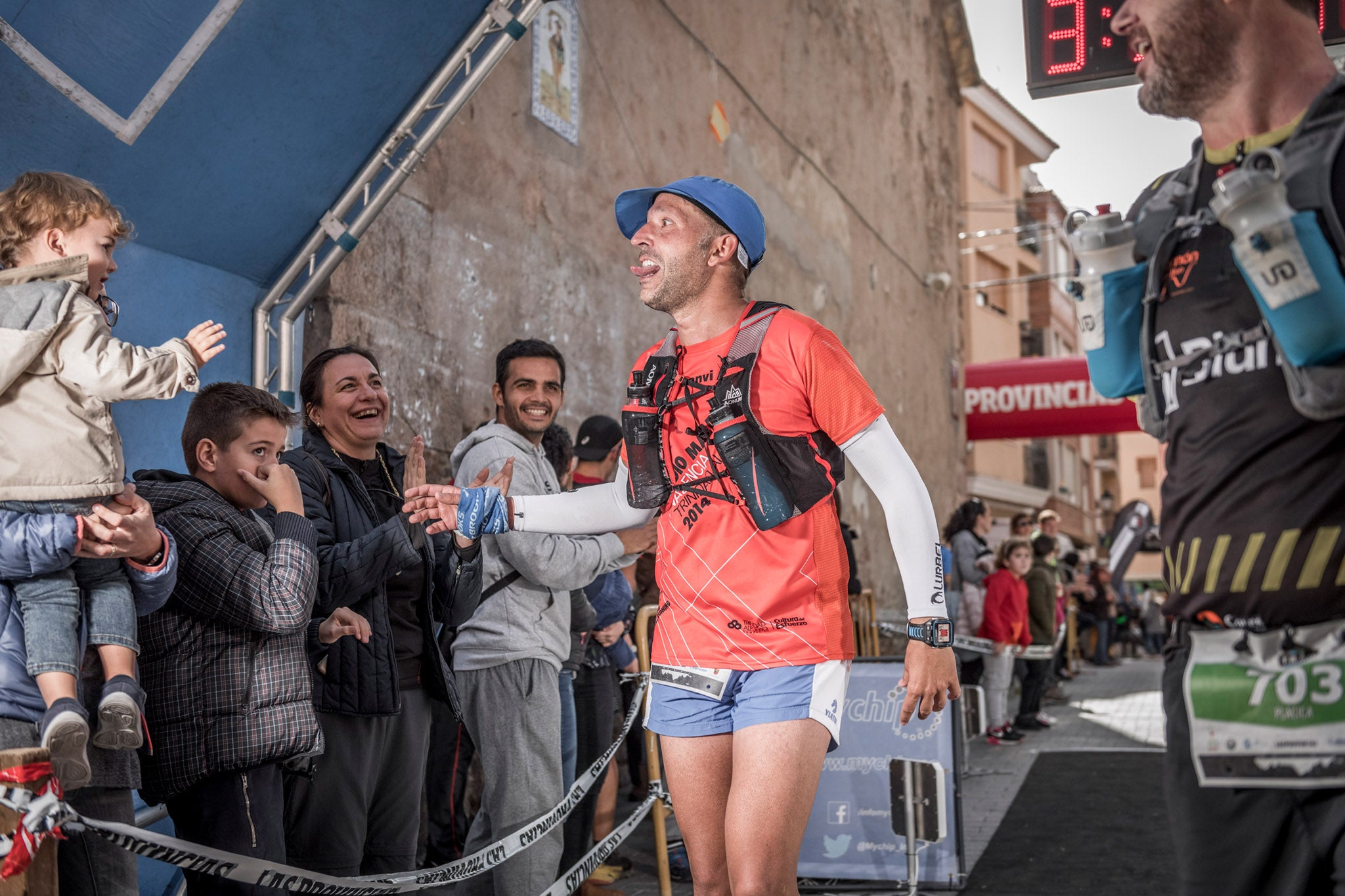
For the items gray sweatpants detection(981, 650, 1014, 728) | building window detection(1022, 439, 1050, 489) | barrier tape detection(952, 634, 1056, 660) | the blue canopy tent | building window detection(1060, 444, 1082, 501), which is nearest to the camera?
the blue canopy tent

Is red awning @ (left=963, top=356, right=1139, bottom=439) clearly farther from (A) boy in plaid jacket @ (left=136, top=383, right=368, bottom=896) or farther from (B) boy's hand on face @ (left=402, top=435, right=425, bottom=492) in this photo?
(A) boy in plaid jacket @ (left=136, top=383, right=368, bottom=896)

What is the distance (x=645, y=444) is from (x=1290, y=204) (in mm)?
1617

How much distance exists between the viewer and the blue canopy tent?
11.5 feet

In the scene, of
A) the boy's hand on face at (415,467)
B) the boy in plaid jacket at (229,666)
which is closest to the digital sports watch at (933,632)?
the boy in plaid jacket at (229,666)

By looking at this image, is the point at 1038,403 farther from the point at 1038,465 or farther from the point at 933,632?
the point at 1038,465

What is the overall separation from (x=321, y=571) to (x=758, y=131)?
949 cm

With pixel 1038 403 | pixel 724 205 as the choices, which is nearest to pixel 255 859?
pixel 724 205

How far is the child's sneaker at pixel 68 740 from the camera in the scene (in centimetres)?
236

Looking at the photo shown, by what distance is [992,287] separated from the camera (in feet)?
93.1

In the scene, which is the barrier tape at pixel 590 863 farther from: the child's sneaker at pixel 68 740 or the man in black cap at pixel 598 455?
the child's sneaker at pixel 68 740

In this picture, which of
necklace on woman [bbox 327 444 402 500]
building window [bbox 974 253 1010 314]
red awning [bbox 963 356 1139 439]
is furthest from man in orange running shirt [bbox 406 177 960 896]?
building window [bbox 974 253 1010 314]

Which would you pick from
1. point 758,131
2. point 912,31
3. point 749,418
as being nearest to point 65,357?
point 749,418

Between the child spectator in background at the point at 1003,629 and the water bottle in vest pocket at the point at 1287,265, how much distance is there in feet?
28.8

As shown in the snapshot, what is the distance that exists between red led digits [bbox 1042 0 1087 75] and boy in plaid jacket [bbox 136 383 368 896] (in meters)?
3.99
